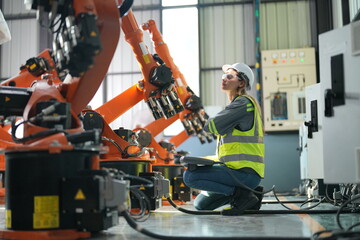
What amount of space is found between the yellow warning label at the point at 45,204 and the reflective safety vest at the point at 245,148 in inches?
81.8

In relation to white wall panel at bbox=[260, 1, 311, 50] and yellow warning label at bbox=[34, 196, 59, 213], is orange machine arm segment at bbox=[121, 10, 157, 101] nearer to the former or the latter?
yellow warning label at bbox=[34, 196, 59, 213]

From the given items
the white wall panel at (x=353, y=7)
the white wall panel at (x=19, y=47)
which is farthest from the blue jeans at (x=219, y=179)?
the white wall panel at (x=19, y=47)

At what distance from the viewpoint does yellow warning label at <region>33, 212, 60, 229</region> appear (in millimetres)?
2682

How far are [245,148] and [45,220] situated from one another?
2206 millimetres

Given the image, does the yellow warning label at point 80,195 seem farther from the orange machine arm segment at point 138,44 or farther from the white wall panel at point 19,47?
the white wall panel at point 19,47

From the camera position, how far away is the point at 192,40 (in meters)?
12.4

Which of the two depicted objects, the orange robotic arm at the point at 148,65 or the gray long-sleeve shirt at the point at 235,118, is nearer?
the gray long-sleeve shirt at the point at 235,118

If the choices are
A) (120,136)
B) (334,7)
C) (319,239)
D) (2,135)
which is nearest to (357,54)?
(319,239)

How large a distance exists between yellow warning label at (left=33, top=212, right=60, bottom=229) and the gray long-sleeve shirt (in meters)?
2.02

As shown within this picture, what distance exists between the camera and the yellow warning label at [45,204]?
2.69 m

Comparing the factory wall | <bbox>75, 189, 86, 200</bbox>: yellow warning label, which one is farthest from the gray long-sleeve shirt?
the factory wall

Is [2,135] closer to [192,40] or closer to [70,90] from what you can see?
[70,90]

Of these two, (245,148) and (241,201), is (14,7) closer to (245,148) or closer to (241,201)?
(245,148)

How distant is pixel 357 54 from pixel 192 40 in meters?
9.64
